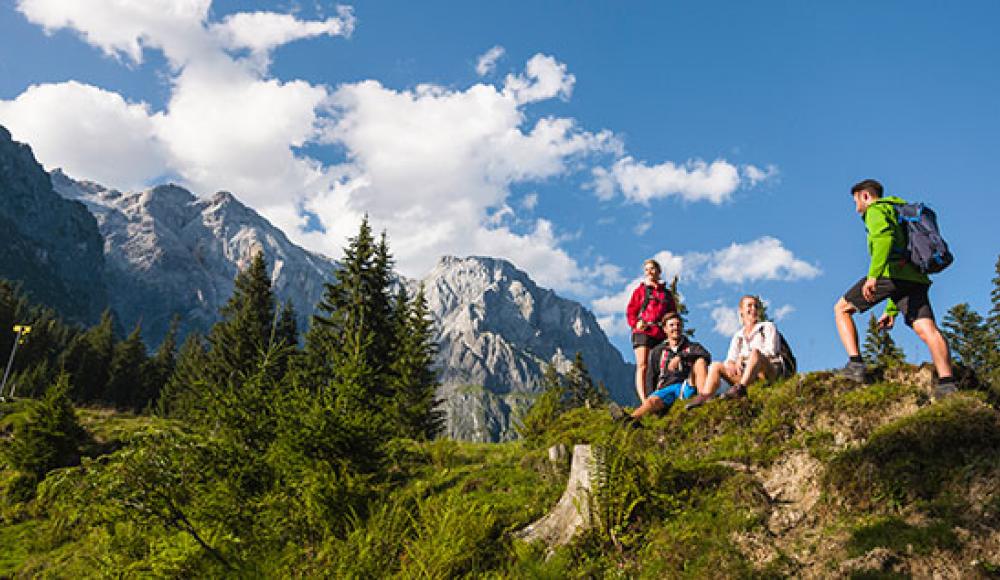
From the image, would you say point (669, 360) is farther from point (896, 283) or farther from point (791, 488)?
point (791, 488)

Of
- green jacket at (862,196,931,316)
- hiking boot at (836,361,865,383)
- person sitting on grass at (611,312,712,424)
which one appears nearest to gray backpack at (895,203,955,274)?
green jacket at (862,196,931,316)

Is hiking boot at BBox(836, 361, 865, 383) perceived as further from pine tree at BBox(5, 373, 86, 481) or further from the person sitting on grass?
pine tree at BBox(5, 373, 86, 481)

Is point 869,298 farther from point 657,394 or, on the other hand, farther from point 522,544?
point 522,544

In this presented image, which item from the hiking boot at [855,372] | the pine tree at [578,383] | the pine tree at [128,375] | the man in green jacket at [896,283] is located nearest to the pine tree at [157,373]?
the pine tree at [128,375]

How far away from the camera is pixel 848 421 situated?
6367mm

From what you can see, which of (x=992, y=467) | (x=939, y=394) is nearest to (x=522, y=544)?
(x=992, y=467)

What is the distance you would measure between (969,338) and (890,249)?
48.6 meters

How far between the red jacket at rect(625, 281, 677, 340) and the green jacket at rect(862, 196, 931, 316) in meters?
4.04

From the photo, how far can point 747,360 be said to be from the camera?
27.7 feet

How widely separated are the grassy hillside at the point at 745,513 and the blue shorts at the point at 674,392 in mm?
1683

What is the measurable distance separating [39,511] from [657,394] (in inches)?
538

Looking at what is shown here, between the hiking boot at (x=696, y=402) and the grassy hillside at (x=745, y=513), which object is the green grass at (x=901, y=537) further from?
the hiking boot at (x=696, y=402)

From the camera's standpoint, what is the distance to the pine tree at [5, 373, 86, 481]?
13711 millimetres

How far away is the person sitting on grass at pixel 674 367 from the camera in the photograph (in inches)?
357
